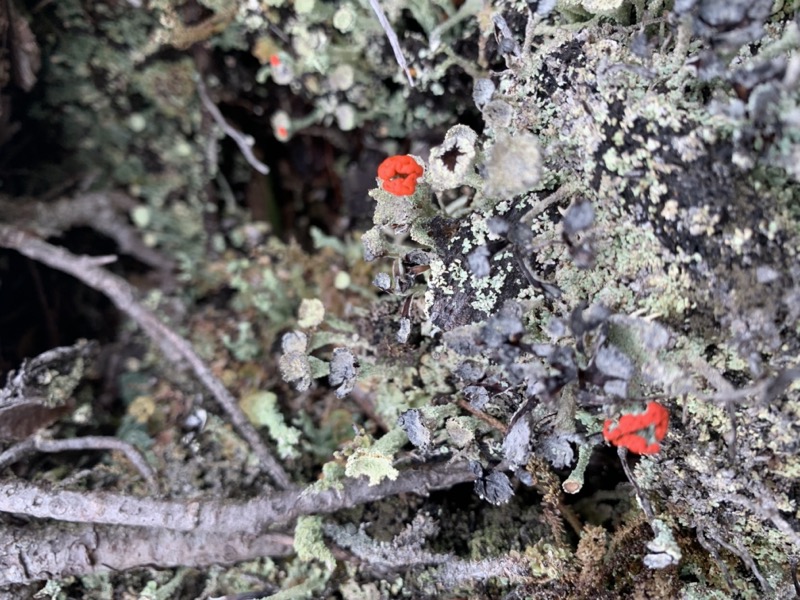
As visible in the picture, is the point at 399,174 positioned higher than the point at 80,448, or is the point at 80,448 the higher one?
the point at 399,174

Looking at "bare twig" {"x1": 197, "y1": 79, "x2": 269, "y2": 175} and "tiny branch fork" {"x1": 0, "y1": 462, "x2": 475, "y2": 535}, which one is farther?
"bare twig" {"x1": 197, "y1": 79, "x2": 269, "y2": 175}

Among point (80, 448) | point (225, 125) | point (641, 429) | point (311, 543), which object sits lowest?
point (311, 543)

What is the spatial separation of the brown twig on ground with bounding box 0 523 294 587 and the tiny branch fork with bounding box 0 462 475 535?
0.03m

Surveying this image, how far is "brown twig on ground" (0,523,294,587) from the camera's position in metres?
1.44

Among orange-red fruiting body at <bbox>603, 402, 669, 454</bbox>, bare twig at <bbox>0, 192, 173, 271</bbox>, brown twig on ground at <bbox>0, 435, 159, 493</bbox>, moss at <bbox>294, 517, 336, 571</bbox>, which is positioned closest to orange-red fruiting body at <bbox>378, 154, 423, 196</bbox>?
orange-red fruiting body at <bbox>603, 402, 669, 454</bbox>

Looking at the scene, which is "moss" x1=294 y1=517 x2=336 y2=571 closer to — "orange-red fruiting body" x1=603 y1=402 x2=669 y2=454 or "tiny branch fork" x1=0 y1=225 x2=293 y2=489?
"tiny branch fork" x1=0 y1=225 x2=293 y2=489

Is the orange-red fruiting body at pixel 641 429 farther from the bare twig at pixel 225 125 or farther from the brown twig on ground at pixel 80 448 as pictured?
the bare twig at pixel 225 125

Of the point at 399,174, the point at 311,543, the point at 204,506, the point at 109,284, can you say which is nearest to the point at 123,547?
the point at 204,506

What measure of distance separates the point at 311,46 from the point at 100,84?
2.43 ft

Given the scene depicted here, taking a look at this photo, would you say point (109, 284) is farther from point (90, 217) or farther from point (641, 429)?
point (641, 429)

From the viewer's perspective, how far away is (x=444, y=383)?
149 centimetres

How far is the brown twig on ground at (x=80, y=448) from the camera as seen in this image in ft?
5.04

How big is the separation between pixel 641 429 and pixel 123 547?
113 cm

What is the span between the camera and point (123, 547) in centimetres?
147
